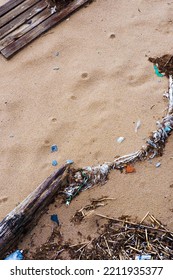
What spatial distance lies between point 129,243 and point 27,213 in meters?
0.74

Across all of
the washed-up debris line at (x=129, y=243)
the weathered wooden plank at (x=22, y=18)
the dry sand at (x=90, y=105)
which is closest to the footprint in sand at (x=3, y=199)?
the dry sand at (x=90, y=105)

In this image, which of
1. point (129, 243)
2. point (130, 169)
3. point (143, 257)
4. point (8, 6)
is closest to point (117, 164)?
point (130, 169)

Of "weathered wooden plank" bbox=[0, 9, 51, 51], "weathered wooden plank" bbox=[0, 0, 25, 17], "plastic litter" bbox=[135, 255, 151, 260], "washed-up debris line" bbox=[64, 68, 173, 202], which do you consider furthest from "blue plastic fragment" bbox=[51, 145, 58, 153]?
"weathered wooden plank" bbox=[0, 0, 25, 17]

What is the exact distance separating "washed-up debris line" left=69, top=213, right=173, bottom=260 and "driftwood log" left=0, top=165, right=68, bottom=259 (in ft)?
1.17

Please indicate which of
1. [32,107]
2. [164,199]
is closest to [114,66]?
[32,107]

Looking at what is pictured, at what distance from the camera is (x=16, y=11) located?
4230 millimetres

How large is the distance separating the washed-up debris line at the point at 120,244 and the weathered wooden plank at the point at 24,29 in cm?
209

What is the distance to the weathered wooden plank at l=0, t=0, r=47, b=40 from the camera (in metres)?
4.10

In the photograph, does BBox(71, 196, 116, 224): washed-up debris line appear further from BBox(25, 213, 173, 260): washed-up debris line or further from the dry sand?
BBox(25, 213, 173, 260): washed-up debris line

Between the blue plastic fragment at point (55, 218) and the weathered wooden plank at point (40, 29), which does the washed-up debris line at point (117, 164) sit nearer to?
the blue plastic fragment at point (55, 218)

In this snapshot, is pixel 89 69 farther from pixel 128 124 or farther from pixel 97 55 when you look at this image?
pixel 128 124

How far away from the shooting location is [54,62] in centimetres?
387

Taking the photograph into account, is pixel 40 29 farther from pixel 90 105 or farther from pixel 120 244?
pixel 120 244

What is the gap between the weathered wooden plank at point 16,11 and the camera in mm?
4178
